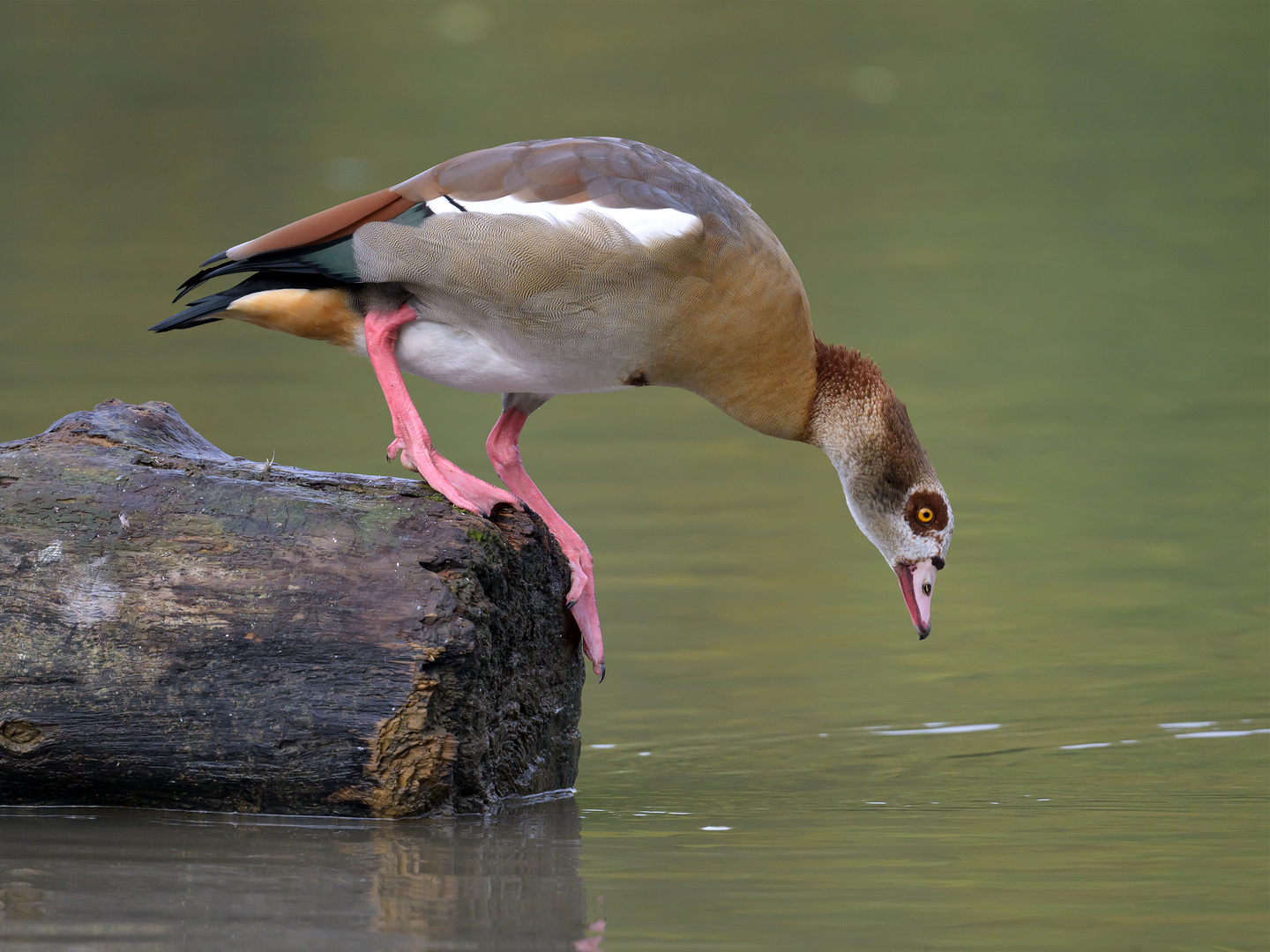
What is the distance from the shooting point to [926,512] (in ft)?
17.8

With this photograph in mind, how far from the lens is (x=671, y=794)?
498 centimetres

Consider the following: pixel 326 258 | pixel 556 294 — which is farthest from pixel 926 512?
pixel 326 258

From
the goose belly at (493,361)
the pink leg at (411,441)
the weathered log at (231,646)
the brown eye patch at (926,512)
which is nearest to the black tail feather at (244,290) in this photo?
the pink leg at (411,441)

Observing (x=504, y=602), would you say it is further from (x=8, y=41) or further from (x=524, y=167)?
(x=8, y=41)

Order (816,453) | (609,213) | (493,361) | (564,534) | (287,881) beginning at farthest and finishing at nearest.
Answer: (816,453) < (564,534) < (493,361) < (609,213) < (287,881)

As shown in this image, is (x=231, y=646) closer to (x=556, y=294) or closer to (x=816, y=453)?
(x=556, y=294)

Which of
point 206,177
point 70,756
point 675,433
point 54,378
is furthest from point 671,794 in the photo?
point 206,177

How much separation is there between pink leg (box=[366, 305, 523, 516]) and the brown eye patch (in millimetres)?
1276

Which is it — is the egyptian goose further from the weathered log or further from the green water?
the green water

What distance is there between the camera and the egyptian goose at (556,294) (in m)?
4.91

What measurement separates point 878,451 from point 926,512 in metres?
0.25

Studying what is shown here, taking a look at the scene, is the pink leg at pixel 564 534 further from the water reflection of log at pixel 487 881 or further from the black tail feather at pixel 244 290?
the black tail feather at pixel 244 290

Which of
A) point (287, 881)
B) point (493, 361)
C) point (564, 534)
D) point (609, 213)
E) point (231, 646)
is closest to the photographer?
point (287, 881)

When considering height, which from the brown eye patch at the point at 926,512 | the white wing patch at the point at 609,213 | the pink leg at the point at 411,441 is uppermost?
the white wing patch at the point at 609,213
